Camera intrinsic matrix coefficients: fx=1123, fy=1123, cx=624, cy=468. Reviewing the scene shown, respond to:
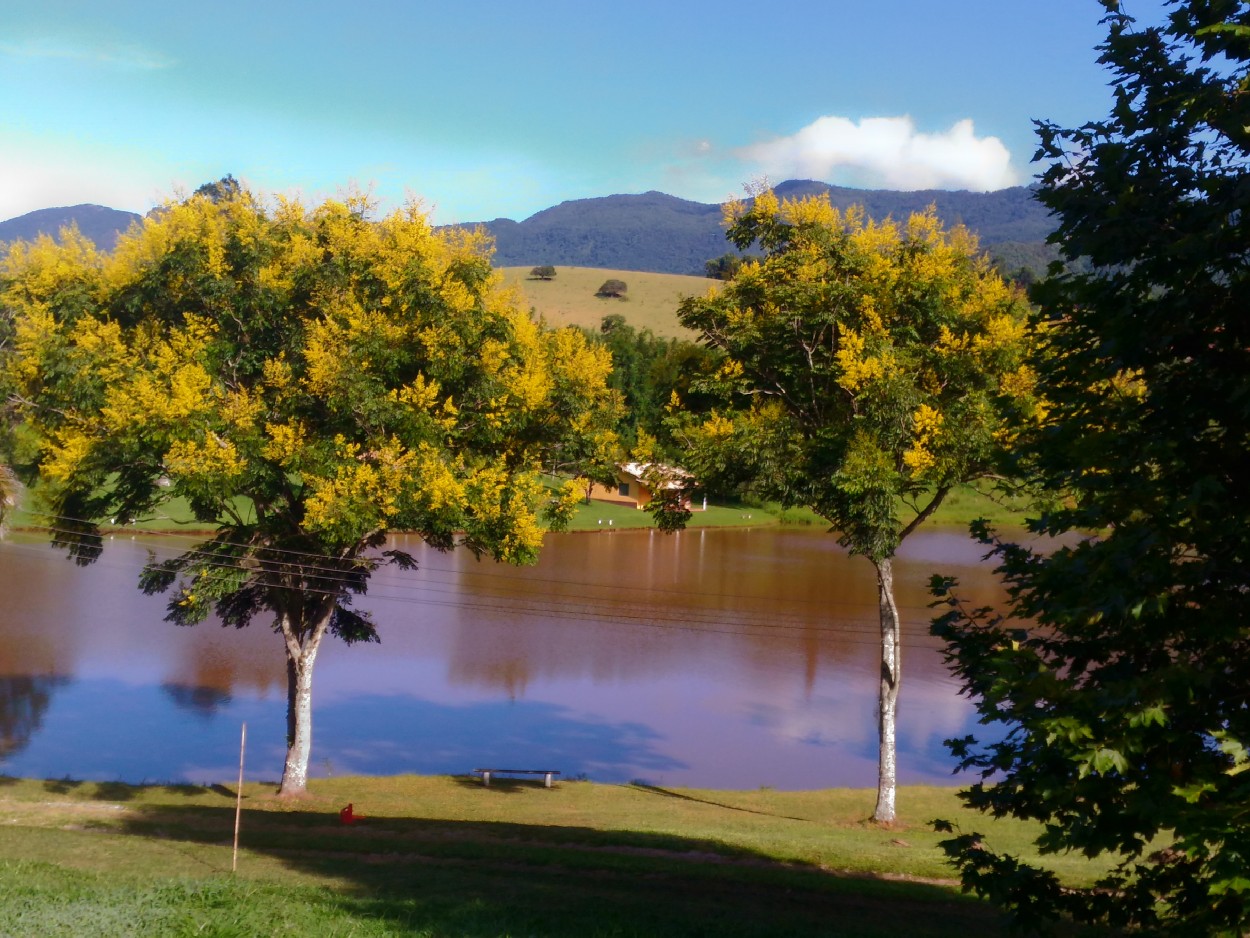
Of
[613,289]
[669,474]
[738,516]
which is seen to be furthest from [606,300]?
[669,474]

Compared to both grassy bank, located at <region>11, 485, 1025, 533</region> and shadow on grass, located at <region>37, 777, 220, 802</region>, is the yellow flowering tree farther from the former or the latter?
grassy bank, located at <region>11, 485, 1025, 533</region>

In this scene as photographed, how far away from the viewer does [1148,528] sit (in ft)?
21.6

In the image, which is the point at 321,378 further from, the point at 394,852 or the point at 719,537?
the point at 719,537

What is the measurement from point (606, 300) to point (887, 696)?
4552 inches

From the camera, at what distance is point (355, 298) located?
19.2m

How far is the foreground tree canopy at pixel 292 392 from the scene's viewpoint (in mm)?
17984

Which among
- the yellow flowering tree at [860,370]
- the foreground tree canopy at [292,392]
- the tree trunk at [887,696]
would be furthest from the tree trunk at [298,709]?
the tree trunk at [887,696]

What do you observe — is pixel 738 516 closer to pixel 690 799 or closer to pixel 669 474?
pixel 690 799

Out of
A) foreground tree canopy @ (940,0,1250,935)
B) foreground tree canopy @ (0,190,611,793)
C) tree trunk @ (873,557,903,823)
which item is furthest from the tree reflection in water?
foreground tree canopy @ (940,0,1250,935)

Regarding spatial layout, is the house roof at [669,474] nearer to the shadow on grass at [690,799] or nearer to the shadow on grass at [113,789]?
the shadow on grass at [690,799]

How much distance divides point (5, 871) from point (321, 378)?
351 inches

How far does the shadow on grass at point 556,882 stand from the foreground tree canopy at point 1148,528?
3.64 metres

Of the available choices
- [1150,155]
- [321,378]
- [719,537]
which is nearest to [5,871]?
[321,378]

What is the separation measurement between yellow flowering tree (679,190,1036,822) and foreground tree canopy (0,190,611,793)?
11.1 ft
